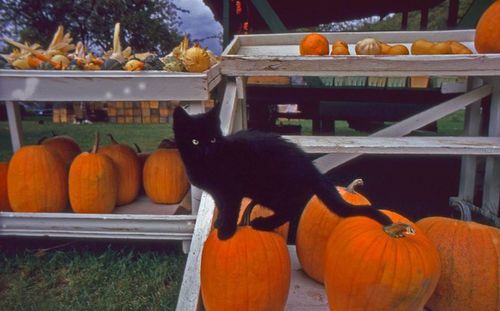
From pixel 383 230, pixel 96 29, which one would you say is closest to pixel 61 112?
pixel 96 29

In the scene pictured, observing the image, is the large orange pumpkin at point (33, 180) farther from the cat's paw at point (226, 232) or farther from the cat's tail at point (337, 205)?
the cat's tail at point (337, 205)

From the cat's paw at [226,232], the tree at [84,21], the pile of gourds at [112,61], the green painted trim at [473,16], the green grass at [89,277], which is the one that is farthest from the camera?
the tree at [84,21]

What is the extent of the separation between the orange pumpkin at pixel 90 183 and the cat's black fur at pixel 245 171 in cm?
Result: 92

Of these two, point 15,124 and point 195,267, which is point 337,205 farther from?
point 15,124

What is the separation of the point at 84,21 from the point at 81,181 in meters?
15.3

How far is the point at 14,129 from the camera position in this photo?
214cm

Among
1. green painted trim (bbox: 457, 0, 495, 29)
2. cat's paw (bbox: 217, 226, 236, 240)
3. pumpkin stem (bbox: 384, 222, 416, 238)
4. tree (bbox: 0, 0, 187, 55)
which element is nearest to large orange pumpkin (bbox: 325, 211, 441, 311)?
pumpkin stem (bbox: 384, 222, 416, 238)

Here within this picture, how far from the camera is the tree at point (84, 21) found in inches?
575

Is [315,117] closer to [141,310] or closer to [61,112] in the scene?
[141,310]

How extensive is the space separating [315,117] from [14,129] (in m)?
4.27

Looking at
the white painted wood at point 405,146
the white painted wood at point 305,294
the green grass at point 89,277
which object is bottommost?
the green grass at point 89,277

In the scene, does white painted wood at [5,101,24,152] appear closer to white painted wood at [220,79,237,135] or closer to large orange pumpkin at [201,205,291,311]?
white painted wood at [220,79,237,135]

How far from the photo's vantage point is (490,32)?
6.95 feet

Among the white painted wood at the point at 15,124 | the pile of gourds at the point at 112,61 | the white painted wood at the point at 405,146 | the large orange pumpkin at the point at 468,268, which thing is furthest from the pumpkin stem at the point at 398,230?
the white painted wood at the point at 15,124
